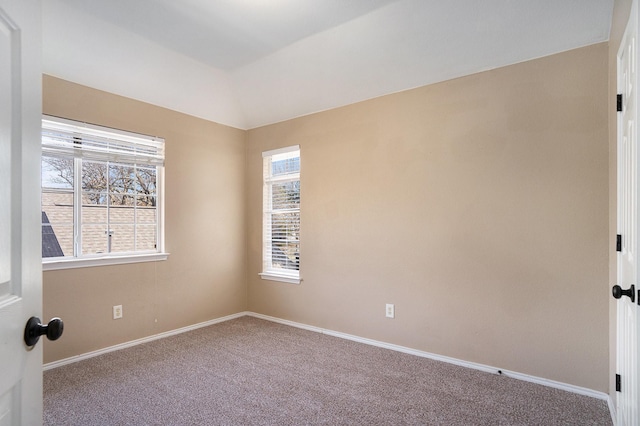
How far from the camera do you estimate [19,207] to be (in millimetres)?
837

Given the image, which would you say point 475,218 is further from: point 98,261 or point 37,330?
point 98,261

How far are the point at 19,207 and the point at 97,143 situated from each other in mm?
2890

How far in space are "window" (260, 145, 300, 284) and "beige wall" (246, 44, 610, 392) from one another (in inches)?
9.8

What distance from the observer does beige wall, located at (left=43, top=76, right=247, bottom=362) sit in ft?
10.1

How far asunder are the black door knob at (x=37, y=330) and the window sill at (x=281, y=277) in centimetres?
324

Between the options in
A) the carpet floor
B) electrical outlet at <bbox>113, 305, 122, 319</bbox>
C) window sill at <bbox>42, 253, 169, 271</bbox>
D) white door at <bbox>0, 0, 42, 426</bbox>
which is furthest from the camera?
electrical outlet at <bbox>113, 305, 122, 319</bbox>

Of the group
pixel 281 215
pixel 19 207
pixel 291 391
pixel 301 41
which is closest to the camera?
pixel 19 207

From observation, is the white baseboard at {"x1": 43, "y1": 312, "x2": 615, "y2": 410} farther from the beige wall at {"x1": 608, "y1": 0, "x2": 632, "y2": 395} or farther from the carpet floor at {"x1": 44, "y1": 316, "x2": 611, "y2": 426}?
the beige wall at {"x1": 608, "y1": 0, "x2": 632, "y2": 395}

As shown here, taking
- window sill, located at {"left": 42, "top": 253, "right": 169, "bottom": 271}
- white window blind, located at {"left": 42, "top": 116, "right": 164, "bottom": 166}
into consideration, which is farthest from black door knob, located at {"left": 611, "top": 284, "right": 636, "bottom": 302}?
white window blind, located at {"left": 42, "top": 116, "right": 164, "bottom": 166}

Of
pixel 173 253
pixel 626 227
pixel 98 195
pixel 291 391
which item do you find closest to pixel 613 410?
pixel 626 227

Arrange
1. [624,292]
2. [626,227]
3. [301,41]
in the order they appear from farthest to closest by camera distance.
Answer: [301,41] < [626,227] < [624,292]

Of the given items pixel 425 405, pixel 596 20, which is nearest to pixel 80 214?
pixel 425 405

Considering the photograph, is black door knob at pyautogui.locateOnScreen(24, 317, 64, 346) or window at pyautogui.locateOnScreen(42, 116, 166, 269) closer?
black door knob at pyautogui.locateOnScreen(24, 317, 64, 346)

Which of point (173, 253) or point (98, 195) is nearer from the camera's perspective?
point (98, 195)
